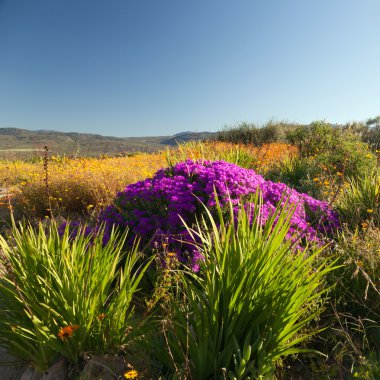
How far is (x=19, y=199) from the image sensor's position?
714 cm

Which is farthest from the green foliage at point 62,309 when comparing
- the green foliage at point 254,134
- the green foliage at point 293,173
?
the green foliage at point 254,134

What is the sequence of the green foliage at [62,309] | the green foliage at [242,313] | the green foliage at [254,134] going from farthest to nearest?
the green foliage at [254,134]
the green foliage at [62,309]
the green foliage at [242,313]

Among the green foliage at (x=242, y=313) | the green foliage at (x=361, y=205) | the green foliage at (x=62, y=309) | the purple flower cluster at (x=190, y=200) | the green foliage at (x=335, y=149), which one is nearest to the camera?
the green foliage at (x=242, y=313)

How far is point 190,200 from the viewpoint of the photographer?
3561 millimetres

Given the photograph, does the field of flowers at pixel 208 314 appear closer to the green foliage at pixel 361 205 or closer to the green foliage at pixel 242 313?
the green foliage at pixel 242 313

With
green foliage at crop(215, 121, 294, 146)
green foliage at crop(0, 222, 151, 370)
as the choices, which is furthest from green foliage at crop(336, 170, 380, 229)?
green foliage at crop(215, 121, 294, 146)

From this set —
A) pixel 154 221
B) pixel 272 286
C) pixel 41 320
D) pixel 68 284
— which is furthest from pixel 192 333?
pixel 154 221

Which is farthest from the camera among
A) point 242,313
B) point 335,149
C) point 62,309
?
point 335,149

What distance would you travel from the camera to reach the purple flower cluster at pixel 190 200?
136 inches

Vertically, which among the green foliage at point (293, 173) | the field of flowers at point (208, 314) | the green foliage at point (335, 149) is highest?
the green foliage at point (335, 149)

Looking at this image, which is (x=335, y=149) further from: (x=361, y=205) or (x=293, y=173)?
(x=361, y=205)

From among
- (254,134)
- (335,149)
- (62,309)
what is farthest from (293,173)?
(254,134)

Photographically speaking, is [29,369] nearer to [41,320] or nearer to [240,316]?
[41,320]

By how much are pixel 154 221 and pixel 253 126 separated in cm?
1551
